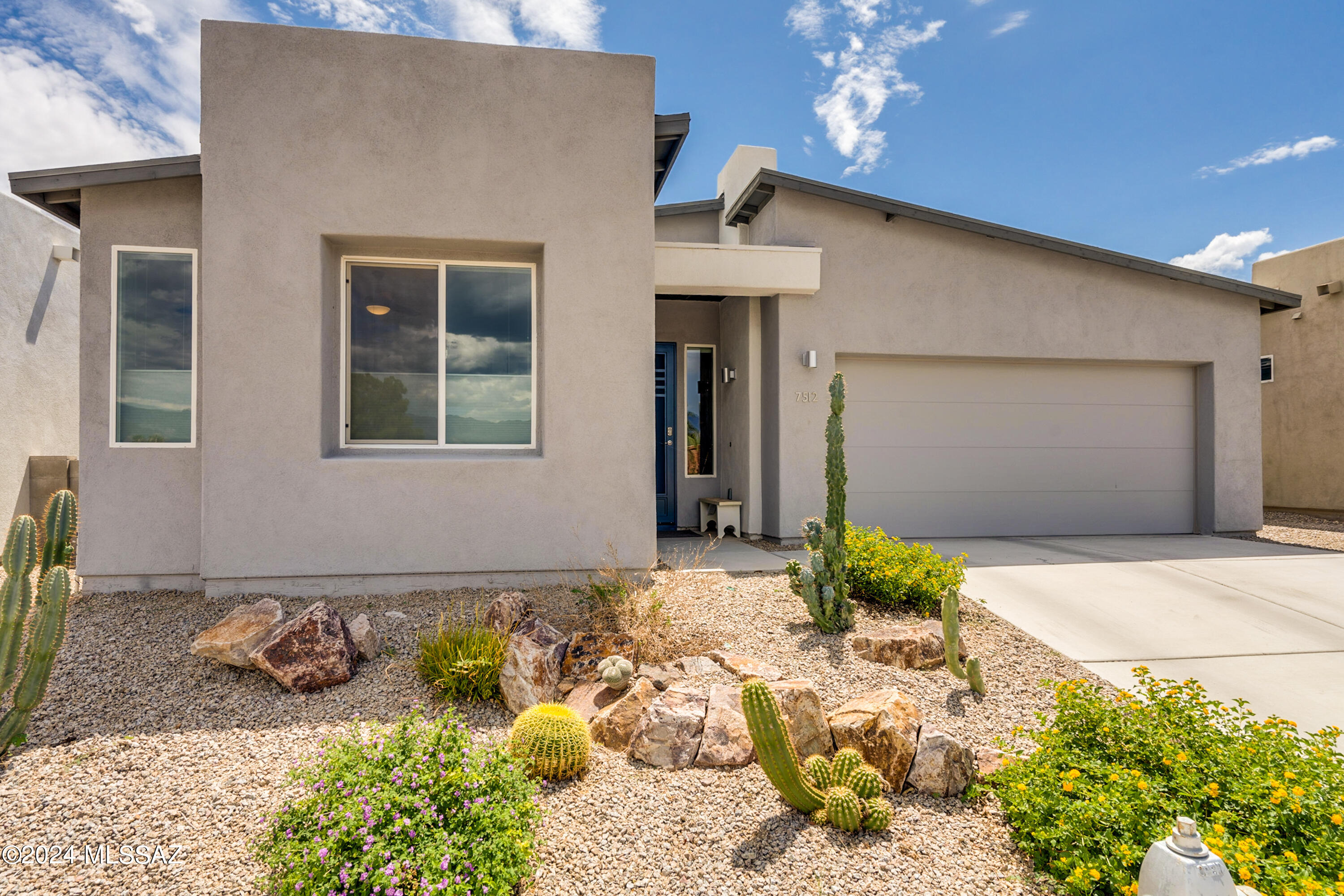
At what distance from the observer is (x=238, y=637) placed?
4.12 m

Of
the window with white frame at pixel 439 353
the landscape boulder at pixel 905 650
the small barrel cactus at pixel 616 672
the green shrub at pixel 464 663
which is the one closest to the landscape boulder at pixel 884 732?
the landscape boulder at pixel 905 650

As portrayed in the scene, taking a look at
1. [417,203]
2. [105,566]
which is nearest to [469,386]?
[417,203]

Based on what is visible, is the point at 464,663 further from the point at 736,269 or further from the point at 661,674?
the point at 736,269

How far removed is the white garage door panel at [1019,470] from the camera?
28.0ft

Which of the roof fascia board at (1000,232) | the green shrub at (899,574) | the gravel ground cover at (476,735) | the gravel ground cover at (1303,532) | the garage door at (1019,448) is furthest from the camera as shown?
the garage door at (1019,448)

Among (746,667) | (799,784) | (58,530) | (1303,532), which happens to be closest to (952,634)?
(746,667)

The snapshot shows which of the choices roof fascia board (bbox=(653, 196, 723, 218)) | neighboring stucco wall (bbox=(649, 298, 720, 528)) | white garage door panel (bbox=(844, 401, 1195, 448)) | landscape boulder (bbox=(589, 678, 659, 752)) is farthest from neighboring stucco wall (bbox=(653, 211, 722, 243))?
landscape boulder (bbox=(589, 678, 659, 752))

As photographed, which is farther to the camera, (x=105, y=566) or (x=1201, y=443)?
(x=1201, y=443)

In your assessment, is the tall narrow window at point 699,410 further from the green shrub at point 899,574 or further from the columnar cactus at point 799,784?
the columnar cactus at point 799,784

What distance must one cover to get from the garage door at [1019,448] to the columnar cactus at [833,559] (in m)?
3.78

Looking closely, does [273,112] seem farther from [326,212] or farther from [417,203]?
[417,203]

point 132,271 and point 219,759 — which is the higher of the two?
point 132,271

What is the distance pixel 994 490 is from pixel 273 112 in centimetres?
923

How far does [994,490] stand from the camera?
8.77 m
